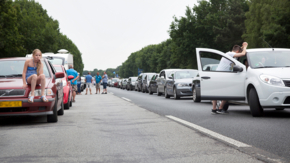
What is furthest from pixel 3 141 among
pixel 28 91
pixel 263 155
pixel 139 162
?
pixel 263 155

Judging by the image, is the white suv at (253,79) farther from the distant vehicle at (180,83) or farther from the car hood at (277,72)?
the distant vehicle at (180,83)

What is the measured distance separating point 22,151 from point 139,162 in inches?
71.0

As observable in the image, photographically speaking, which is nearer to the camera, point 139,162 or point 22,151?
point 139,162

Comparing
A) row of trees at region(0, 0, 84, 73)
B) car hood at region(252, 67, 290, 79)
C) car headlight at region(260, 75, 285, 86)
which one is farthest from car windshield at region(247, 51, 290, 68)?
row of trees at region(0, 0, 84, 73)

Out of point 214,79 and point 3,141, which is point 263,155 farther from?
point 214,79

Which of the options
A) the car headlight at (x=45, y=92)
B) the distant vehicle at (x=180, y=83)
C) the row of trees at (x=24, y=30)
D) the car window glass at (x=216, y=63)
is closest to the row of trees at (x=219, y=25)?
the row of trees at (x=24, y=30)

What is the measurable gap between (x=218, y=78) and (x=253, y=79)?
3.42 feet

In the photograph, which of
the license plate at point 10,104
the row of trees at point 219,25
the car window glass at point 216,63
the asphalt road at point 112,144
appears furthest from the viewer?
the row of trees at point 219,25

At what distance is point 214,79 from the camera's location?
33.8 ft

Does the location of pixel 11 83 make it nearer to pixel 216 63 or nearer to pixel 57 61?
pixel 216 63

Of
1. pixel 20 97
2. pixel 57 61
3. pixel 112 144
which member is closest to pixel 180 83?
pixel 57 61

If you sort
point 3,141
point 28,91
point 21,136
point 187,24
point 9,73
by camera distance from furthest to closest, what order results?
point 187,24
point 9,73
point 28,91
point 21,136
point 3,141

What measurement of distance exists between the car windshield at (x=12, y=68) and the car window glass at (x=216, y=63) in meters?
3.87

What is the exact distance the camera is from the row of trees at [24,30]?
147 feet
